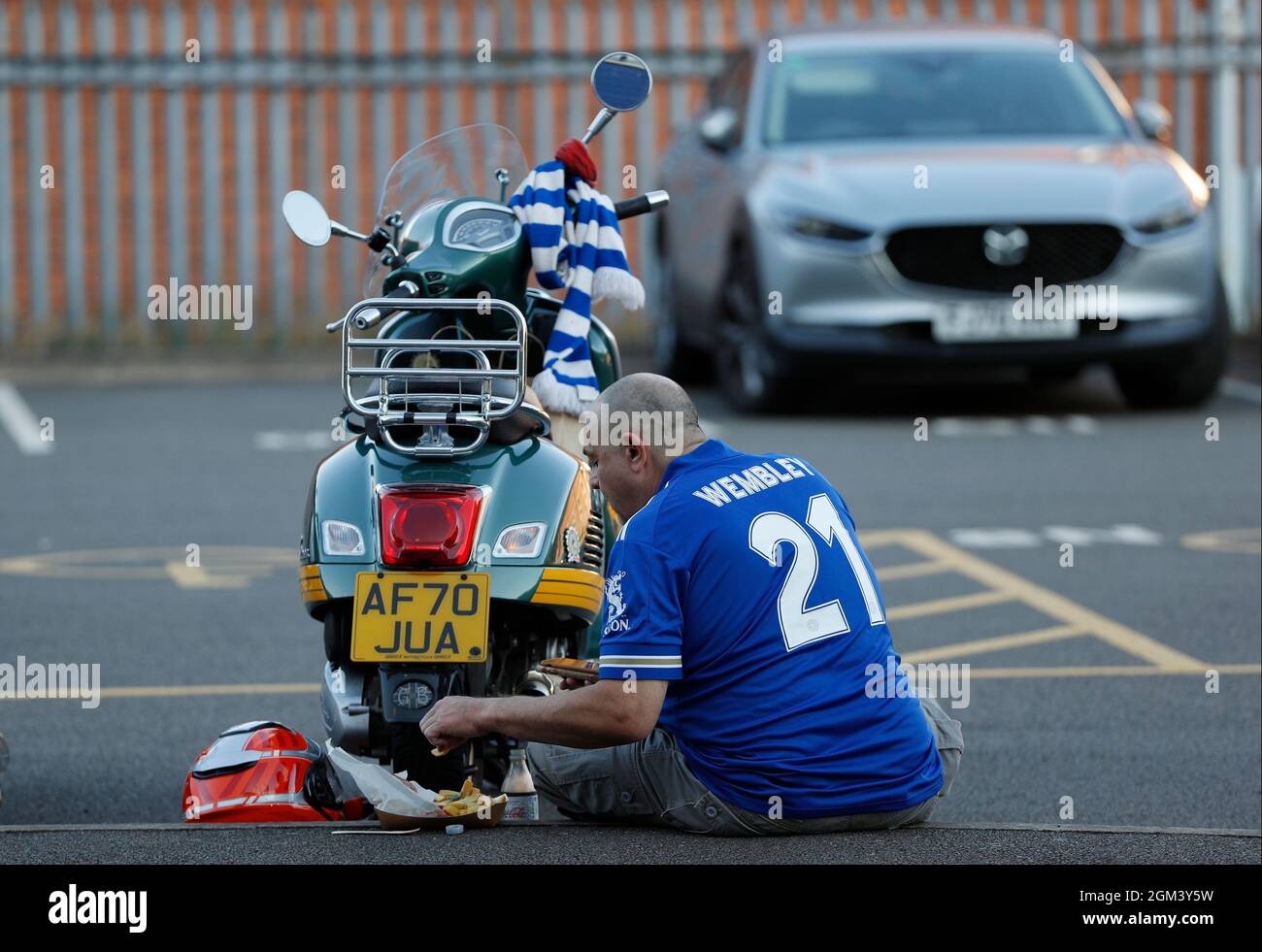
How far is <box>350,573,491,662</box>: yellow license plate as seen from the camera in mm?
5156

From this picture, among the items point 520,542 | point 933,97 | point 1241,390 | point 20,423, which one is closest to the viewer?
point 520,542

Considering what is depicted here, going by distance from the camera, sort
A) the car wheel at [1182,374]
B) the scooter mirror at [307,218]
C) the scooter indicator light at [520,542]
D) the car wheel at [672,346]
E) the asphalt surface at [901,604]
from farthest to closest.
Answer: the car wheel at [672,346] → the car wheel at [1182,374] → the scooter mirror at [307,218] → the asphalt surface at [901,604] → the scooter indicator light at [520,542]

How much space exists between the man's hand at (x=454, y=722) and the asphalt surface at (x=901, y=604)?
0.22 m

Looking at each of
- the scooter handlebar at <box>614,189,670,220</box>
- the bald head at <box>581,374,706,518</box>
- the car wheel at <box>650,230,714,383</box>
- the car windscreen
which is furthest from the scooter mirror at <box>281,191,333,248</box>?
the car wheel at <box>650,230,714,383</box>

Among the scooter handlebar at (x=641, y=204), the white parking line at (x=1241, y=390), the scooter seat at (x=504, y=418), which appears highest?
the scooter handlebar at (x=641, y=204)

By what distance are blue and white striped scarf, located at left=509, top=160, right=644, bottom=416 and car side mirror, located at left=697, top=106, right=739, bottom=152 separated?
7.47 meters

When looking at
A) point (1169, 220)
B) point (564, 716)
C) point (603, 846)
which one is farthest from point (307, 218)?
point (1169, 220)

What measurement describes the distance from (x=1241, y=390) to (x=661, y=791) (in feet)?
33.9

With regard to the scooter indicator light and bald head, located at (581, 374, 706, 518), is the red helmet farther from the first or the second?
bald head, located at (581, 374, 706, 518)

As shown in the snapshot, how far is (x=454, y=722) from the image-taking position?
16.4ft

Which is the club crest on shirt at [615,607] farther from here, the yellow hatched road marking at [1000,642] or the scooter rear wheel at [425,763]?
the yellow hatched road marking at [1000,642]

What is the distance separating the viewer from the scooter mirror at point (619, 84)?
20.5 ft

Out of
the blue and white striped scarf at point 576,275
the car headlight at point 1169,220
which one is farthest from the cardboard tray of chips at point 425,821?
the car headlight at point 1169,220

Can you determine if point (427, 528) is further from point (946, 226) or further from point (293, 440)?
point (293, 440)
